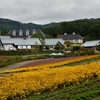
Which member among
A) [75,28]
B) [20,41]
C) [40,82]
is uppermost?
[75,28]

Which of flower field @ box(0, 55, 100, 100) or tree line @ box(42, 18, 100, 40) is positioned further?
tree line @ box(42, 18, 100, 40)

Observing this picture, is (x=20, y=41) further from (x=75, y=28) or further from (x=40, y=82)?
(x=40, y=82)

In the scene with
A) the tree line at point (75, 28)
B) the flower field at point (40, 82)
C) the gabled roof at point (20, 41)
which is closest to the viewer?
the flower field at point (40, 82)

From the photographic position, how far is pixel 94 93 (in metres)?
14.3

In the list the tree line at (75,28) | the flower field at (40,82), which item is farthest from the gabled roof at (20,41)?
the flower field at (40,82)

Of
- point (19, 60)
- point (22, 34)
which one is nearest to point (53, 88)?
point (19, 60)

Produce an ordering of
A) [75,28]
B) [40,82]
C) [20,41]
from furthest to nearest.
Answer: [75,28], [20,41], [40,82]

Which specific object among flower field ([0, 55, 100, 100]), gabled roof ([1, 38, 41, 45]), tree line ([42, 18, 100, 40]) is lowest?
flower field ([0, 55, 100, 100])

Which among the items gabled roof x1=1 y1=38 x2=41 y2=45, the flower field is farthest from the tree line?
the flower field

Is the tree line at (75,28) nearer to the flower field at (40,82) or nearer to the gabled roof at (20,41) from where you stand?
the gabled roof at (20,41)

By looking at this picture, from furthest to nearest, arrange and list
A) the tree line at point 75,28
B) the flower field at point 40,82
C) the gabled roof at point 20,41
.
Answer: the tree line at point 75,28
the gabled roof at point 20,41
the flower field at point 40,82

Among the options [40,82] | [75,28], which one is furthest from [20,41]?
[40,82]

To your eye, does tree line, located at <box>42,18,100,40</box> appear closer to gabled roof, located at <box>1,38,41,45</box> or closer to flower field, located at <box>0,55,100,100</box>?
gabled roof, located at <box>1,38,41,45</box>

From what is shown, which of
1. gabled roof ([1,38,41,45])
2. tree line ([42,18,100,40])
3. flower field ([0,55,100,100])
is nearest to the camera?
flower field ([0,55,100,100])
